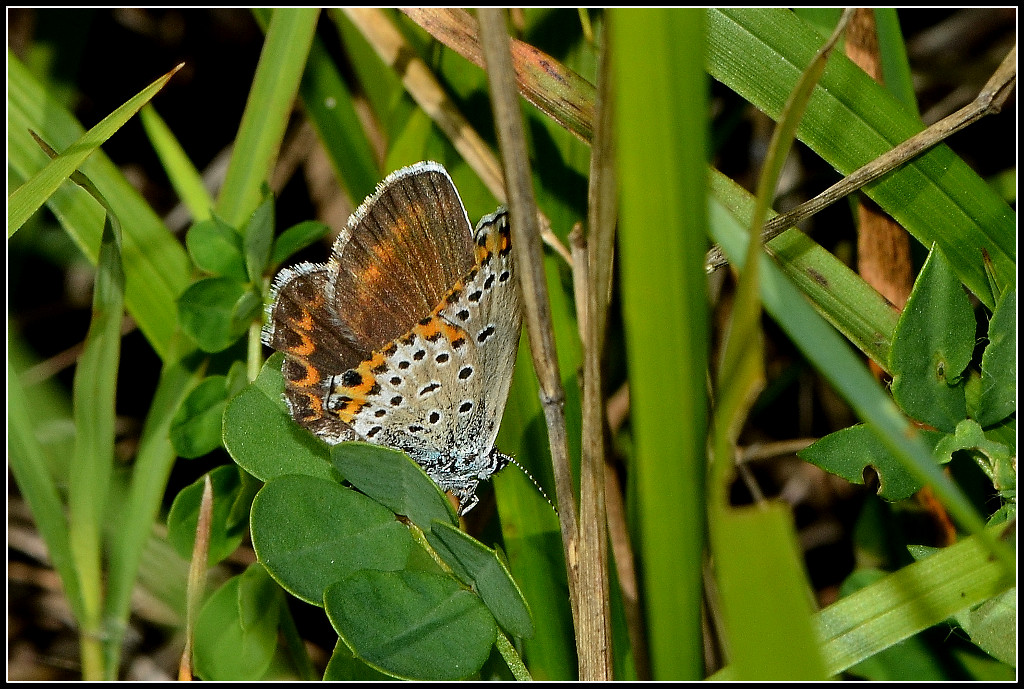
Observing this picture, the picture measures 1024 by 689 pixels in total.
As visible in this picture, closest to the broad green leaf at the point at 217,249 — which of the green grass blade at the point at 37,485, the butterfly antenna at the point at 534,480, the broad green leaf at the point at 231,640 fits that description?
the green grass blade at the point at 37,485

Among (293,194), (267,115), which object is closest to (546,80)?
(267,115)

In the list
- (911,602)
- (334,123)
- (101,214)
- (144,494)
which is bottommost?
(911,602)

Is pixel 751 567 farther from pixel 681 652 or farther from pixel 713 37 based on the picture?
pixel 713 37

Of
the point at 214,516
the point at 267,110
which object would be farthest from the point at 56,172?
the point at 214,516

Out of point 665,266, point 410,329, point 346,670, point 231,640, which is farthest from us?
point 231,640

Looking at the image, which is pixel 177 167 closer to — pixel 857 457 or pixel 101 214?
pixel 101 214

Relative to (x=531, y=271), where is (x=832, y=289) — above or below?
above

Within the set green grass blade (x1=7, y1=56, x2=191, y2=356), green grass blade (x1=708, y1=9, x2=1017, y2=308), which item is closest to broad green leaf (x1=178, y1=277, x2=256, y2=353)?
green grass blade (x1=7, y1=56, x2=191, y2=356)

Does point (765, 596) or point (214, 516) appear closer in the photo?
point (765, 596)
